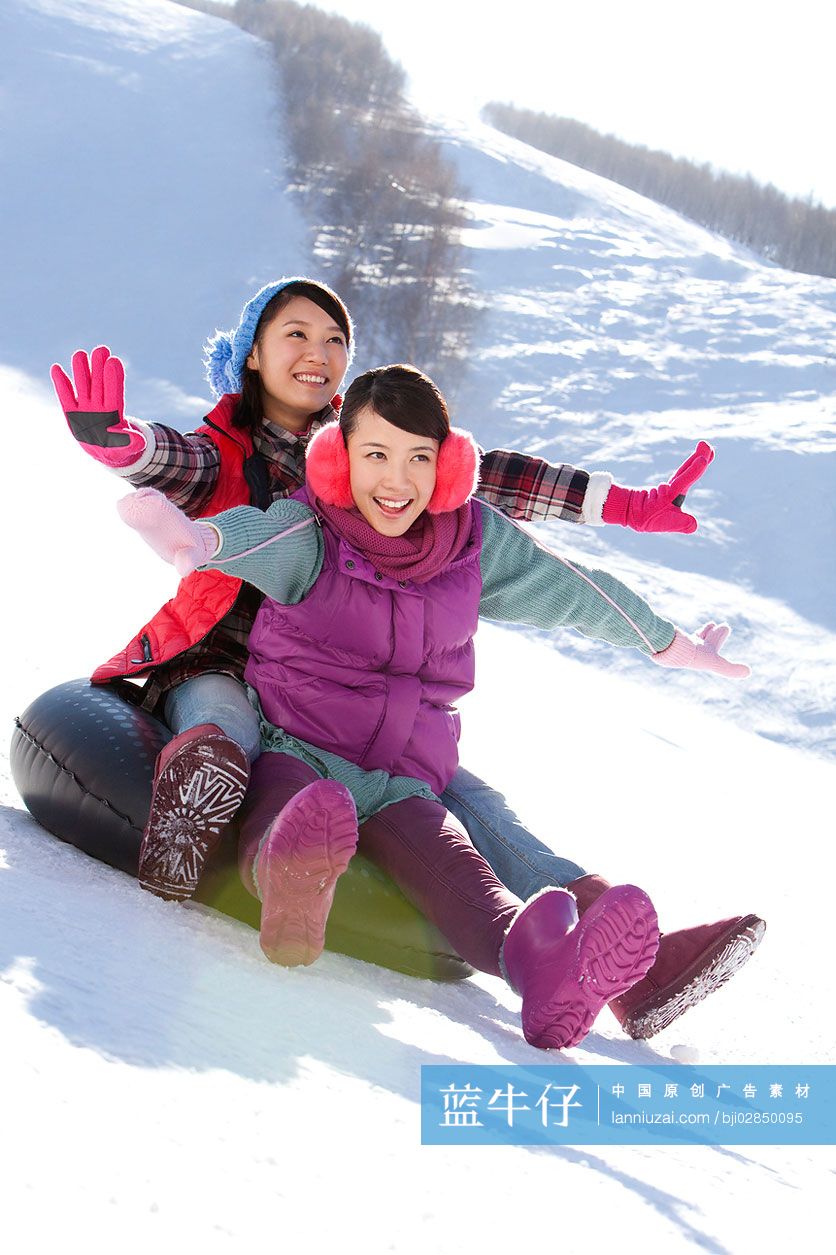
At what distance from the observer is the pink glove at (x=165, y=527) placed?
1.85 m

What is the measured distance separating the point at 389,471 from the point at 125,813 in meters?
0.80

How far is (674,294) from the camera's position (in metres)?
18.5

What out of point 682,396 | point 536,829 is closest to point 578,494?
point 536,829

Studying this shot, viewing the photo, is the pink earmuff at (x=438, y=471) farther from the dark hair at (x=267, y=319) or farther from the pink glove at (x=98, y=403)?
the dark hair at (x=267, y=319)

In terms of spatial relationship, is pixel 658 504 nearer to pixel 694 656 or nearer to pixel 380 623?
pixel 694 656

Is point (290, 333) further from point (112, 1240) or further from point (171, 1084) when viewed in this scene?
point (112, 1240)

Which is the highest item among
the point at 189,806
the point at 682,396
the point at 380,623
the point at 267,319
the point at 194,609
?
the point at 682,396

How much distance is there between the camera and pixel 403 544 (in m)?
2.16

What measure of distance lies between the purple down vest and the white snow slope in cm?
40

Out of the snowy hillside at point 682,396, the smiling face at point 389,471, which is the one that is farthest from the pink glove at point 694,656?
the snowy hillside at point 682,396

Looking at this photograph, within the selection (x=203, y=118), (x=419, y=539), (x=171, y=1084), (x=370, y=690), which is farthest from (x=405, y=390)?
(x=203, y=118)

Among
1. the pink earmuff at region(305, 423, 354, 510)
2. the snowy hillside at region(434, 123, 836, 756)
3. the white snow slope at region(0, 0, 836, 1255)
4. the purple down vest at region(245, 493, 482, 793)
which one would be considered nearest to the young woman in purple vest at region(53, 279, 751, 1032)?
the purple down vest at region(245, 493, 482, 793)

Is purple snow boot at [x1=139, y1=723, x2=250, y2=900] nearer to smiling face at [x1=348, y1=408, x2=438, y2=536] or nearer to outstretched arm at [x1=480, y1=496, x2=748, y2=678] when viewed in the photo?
smiling face at [x1=348, y1=408, x2=438, y2=536]

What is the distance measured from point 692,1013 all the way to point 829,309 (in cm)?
1733
